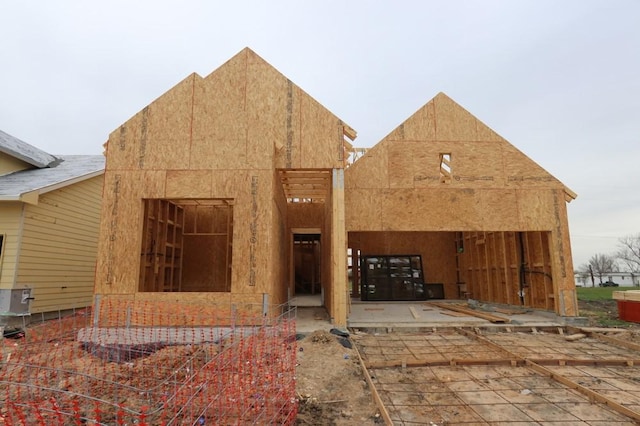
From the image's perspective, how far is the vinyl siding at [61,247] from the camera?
33.5 ft

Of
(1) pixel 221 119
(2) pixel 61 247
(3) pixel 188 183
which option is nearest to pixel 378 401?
(3) pixel 188 183

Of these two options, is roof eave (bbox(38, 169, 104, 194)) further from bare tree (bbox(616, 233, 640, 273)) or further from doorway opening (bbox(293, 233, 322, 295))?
bare tree (bbox(616, 233, 640, 273))

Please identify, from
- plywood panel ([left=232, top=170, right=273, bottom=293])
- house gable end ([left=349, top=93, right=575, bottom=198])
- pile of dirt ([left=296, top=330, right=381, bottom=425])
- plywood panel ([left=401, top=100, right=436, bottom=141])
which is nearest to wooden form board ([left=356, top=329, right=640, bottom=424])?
pile of dirt ([left=296, top=330, right=381, bottom=425])

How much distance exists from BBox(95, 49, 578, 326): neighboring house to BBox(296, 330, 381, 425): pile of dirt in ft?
5.37

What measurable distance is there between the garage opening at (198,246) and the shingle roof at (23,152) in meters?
5.39

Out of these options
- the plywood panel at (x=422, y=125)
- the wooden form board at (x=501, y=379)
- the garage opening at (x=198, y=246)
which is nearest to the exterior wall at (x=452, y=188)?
the plywood panel at (x=422, y=125)

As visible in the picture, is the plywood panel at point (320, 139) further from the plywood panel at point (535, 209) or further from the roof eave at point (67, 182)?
the roof eave at point (67, 182)

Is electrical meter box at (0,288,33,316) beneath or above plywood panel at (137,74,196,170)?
beneath

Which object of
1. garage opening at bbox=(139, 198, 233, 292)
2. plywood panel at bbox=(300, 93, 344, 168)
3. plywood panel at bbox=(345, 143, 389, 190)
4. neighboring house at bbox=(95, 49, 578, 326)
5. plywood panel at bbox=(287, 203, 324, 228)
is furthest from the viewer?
plywood panel at bbox=(287, 203, 324, 228)

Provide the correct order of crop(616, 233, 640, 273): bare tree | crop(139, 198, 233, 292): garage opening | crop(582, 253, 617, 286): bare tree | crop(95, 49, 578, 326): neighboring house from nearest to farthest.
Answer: crop(95, 49, 578, 326): neighboring house
crop(139, 198, 233, 292): garage opening
crop(616, 233, 640, 273): bare tree
crop(582, 253, 617, 286): bare tree

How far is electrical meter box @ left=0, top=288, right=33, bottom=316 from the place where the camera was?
30.6 ft

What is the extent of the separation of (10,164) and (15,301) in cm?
540

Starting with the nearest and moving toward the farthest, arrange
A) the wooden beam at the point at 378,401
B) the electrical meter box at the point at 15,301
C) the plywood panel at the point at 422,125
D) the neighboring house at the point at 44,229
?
the wooden beam at the point at 378,401 < the electrical meter box at the point at 15,301 < the neighboring house at the point at 44,229 < the plywood panel at the point at 422,125

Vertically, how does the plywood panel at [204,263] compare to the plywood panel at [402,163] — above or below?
below
